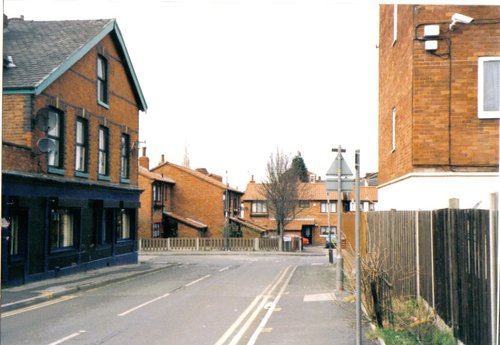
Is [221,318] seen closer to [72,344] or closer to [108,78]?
[72,344]

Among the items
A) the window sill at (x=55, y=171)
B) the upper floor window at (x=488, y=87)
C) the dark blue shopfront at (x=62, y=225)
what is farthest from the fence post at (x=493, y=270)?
the window sill at (x=55, y=171)

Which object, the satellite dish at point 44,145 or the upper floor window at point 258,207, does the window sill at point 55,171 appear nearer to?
the satellite dish at point 44,145

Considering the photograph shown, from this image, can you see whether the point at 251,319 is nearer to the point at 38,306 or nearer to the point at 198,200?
the point at 38,306

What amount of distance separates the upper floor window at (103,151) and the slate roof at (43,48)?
4.10 metres

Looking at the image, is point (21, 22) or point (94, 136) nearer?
point (21, 22)

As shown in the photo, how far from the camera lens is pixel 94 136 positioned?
2333 cm

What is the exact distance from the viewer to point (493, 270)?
20.3 feet

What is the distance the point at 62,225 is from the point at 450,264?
16189 millimetres

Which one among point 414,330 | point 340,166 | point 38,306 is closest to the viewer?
point 414,330

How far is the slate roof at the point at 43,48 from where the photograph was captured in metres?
18.4

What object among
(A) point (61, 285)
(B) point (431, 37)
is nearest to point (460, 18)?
(B) point (431, 37)

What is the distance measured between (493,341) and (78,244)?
18.5 meters

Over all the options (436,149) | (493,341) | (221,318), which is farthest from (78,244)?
(493,341)

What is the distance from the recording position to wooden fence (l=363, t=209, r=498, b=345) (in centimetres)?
650
